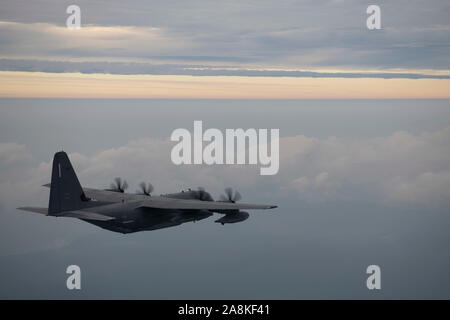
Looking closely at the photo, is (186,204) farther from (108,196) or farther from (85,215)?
(85,215)

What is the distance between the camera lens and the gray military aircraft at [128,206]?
73438 mm

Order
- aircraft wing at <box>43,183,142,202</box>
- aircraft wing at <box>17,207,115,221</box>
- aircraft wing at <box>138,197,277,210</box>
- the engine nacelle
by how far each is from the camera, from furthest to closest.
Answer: aircraft wing at <box>43,183,142,202</box> → the engine nacelle → aircraft wing at <box>138,197,277,210</box> → aircraft wing at <box>17,207,115,221</box>

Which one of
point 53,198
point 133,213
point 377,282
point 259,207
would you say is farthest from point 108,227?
point 377,282

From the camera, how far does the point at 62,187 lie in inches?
2896

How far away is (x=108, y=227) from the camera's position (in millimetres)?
Answer: 77875

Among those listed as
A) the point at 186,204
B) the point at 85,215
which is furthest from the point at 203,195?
the point at 85,215

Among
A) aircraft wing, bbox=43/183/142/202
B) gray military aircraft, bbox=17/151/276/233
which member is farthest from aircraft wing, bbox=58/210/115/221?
aircraft wing, bbox=43/183/142/202

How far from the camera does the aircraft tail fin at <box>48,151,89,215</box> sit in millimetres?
72875

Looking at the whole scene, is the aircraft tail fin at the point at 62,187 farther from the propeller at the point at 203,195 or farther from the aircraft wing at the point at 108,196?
the propeller at the point at 203,195

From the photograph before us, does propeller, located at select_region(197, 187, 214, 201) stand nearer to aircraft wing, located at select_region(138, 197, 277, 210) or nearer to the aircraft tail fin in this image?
aircraft wing, located at select_region(138, 197, 277, 210)

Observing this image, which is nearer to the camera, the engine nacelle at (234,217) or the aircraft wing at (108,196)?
the engine nacelle at (234,217)

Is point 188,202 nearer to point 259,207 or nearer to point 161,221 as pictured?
point 161,221

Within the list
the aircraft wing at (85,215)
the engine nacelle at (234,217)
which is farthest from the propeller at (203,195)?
the aircraft wing at (85,215)

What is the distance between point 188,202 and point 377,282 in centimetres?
2954
